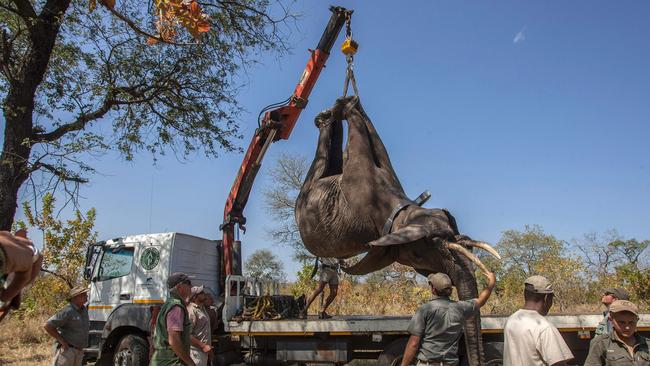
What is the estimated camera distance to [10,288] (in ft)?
5.98

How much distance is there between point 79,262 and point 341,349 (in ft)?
46.3

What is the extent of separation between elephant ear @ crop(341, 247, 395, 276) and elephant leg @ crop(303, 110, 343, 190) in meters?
1.35

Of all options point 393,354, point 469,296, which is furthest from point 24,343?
point 469,296

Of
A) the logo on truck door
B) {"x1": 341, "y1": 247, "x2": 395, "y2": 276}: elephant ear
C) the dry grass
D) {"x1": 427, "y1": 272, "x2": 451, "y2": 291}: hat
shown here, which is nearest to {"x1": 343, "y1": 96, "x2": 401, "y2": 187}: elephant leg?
{"x1": 341, "y1": 247, "x2": 395, "y2": 276}: elephant ear

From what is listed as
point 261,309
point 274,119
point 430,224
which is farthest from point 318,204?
point 274,119

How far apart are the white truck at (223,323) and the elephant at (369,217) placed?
168 centimetres

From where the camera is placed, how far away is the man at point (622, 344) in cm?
351

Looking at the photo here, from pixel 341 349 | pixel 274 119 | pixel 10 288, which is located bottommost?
pixel 341 349

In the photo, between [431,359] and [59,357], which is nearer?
[431,359]

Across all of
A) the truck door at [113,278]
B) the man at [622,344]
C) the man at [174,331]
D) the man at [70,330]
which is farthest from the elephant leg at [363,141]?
the truck door at [113,278]

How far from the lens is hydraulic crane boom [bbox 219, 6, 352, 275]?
984cm

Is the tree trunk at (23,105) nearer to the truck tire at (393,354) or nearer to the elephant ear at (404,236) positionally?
the elephant ear at (404,236)

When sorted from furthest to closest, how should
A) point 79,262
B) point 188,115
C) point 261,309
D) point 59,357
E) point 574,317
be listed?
point 79,262
point 188,115
point 261,309
point 574,317
point 59,357

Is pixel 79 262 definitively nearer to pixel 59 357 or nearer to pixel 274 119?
pixel 274 119
